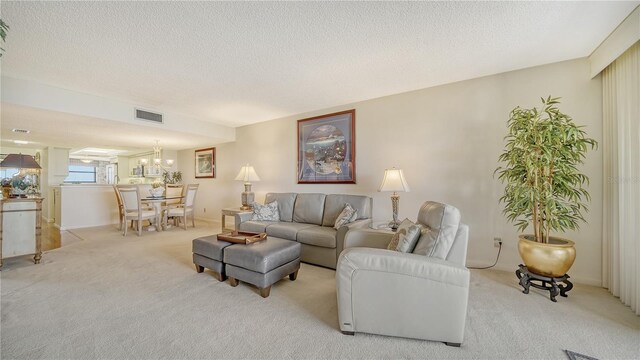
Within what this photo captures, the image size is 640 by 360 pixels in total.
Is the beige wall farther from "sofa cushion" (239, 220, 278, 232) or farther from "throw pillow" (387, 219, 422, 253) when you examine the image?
"throw pillow" (387, 219, 422, 253)

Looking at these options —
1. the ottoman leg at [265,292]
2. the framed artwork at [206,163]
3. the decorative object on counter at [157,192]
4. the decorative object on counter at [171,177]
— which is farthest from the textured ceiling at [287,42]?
the decorative object on counter at [171,177]

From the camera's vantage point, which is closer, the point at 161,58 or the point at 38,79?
the point at 161,58

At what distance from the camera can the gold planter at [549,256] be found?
2178 millimetres

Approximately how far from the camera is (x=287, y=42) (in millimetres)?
2291

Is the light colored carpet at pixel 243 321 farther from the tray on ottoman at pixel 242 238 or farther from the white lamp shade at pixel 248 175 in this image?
the white lamp shade at pixel 248 175

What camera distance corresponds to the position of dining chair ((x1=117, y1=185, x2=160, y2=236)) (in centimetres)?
480

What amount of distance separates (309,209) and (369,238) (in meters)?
1.54

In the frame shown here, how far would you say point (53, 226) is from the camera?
19.0ft

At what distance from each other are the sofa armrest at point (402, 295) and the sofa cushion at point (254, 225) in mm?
2092

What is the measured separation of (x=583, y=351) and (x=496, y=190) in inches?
69.7

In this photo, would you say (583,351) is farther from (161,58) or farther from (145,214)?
(145,214)

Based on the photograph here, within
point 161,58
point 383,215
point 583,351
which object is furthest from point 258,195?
point 583,351

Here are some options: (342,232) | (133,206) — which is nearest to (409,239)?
(342,232)

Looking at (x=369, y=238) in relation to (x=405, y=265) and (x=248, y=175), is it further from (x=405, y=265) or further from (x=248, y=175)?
(x=248, y=175)
